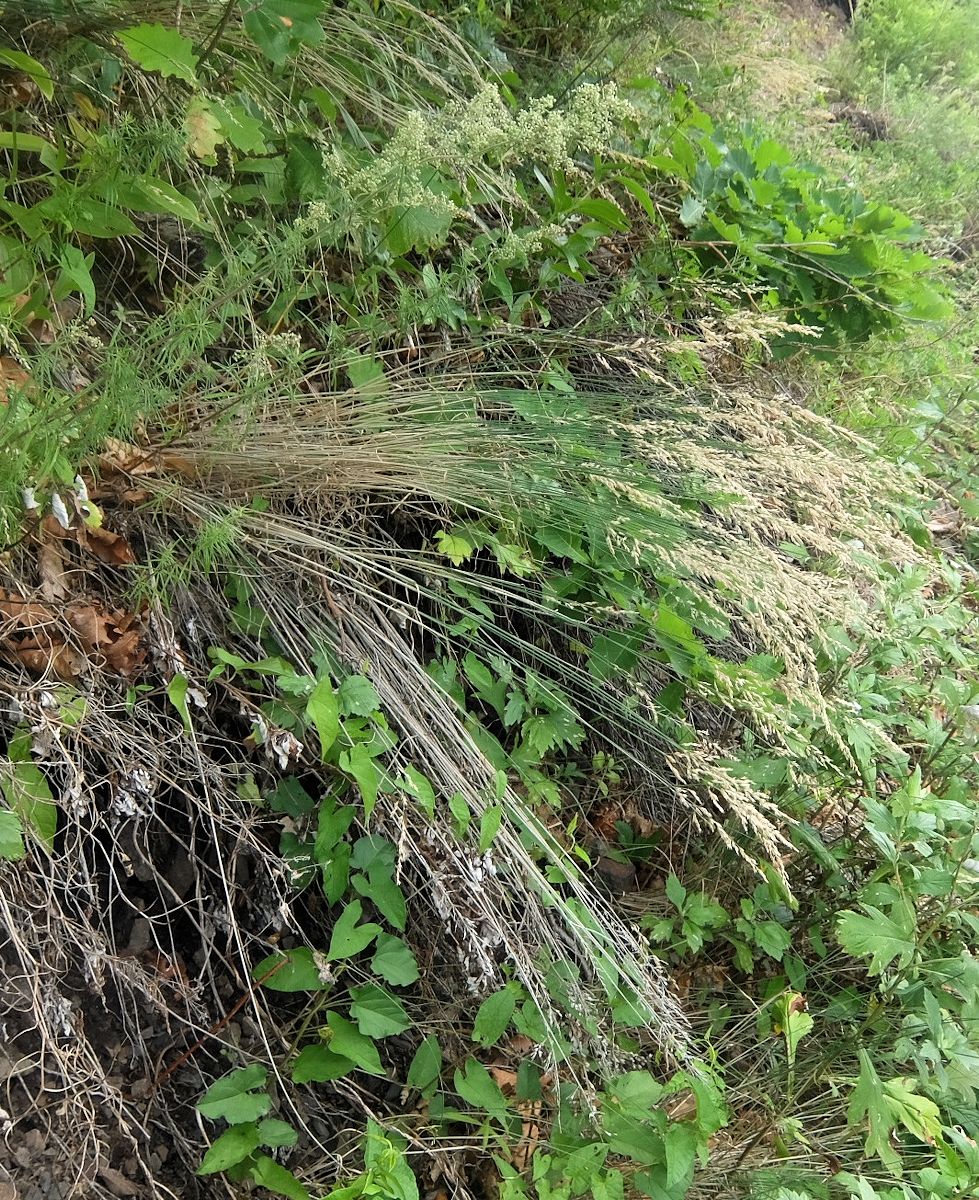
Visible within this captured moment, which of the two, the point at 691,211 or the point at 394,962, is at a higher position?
the point at 691,211

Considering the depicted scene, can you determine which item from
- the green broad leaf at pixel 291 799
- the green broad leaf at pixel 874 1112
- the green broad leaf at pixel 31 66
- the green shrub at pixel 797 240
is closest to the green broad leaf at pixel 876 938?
the green broad leaf at pixel 874 1112

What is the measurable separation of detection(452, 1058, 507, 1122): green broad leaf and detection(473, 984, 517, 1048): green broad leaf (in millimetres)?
75

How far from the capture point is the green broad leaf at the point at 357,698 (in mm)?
1408

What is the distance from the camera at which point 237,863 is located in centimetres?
146

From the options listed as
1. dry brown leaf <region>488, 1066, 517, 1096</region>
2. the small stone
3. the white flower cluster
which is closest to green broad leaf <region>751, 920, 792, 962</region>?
dry brown leaf <region>488, 1066, 517, 1096</region>

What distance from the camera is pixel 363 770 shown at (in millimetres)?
1293

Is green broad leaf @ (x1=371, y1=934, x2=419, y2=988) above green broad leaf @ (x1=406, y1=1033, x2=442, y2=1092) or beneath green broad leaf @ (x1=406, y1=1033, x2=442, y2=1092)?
above

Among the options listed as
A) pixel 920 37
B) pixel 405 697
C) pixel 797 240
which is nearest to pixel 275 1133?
pixel 405 697

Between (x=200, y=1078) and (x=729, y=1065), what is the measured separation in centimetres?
100

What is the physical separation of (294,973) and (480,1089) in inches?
15.1

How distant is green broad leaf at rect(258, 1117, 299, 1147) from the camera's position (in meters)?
1.27

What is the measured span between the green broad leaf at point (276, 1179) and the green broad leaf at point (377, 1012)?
215 mm

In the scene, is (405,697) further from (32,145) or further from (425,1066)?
(32,145)

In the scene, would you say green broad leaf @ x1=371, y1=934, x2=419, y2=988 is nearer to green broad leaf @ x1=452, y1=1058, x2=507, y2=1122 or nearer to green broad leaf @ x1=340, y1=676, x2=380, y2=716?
green broad leaf @ x1=452, y1=1058, x2=507, y2=1122
